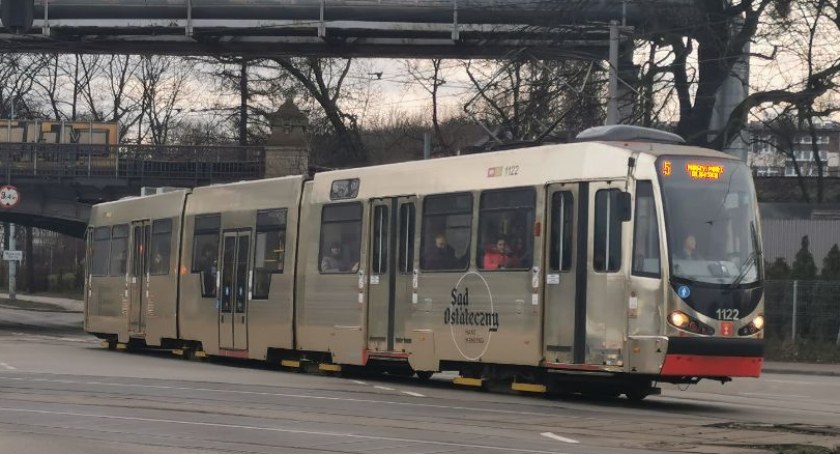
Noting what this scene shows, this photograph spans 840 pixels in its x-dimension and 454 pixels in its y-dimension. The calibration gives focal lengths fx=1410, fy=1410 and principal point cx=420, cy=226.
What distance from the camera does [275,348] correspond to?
75.2 ft

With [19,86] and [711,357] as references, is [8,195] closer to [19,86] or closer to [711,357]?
[19,86]

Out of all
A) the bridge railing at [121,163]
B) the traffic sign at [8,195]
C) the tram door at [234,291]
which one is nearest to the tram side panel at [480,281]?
the tram door at [234,291]

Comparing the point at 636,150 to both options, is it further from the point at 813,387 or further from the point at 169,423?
the point at 813,387

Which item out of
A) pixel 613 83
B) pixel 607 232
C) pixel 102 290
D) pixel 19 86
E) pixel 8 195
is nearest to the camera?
pixel 607 232

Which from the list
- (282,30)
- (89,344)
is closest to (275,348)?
(89,344)

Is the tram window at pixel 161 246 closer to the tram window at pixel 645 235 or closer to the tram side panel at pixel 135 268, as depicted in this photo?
the tram side panel at pixel 135 268

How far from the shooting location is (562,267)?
16594 mm

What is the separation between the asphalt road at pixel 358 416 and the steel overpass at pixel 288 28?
17.2 meters

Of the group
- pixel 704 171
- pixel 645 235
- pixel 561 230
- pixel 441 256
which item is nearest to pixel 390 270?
pixel 441 256

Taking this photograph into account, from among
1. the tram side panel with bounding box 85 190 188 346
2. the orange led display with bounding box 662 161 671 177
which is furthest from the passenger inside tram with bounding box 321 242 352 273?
the tram side panel with bounding box 85 190 188 346

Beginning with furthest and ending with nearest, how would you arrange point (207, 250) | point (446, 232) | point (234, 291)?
1. point (207, 250)
2. point (234, 291)
3. point (446, 232)

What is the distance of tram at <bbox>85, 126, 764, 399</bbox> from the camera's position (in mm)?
15719

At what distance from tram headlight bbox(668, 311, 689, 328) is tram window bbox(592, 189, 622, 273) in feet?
2.84

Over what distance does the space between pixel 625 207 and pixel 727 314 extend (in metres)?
1.65
